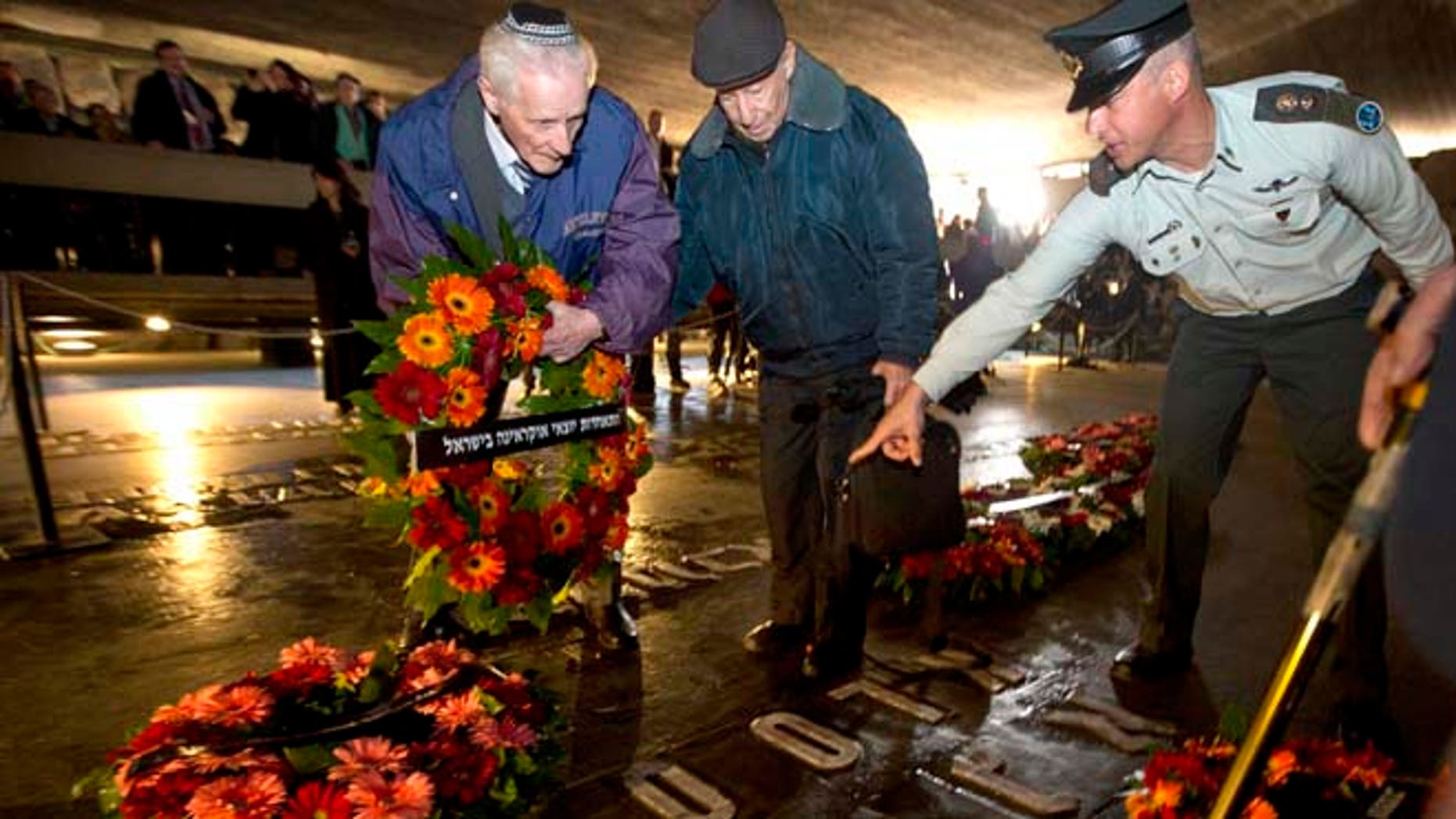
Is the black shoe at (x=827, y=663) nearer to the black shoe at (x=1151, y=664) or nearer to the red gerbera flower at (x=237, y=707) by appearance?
the black shoe at (x=1151, y=664)

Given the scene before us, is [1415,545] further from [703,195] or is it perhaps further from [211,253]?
[211,253]

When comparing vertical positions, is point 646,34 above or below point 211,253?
above

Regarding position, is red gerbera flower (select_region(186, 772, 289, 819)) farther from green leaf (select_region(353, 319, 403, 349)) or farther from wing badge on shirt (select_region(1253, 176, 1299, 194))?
wing badge on shirt (select_region(1253, 176, 1299, 194))

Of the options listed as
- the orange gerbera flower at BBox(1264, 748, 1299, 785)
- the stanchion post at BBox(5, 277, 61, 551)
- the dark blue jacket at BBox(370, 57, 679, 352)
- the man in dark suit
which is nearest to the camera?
the orange gerbera flower at BBox(1264, 748, 1299, 785)

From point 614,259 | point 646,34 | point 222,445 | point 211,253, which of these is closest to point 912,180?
point 614,259

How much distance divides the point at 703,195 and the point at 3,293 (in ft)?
12.0

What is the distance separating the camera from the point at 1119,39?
7.14 feet

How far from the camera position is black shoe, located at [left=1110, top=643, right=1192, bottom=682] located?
2.90 m

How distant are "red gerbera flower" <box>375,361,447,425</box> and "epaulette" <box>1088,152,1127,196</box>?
76.2 inches

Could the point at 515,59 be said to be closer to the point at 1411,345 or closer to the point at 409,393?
the point at 409,393

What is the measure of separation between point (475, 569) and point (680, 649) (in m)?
0.96

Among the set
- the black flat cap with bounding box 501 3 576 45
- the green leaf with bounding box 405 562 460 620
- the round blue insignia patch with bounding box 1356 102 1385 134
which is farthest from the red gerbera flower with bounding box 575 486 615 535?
the round blue insignia patch with bounding box 1356 102 1385 134

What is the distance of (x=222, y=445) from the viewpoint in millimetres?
6875

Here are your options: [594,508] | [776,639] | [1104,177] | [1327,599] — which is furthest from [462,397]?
[1327,599]
